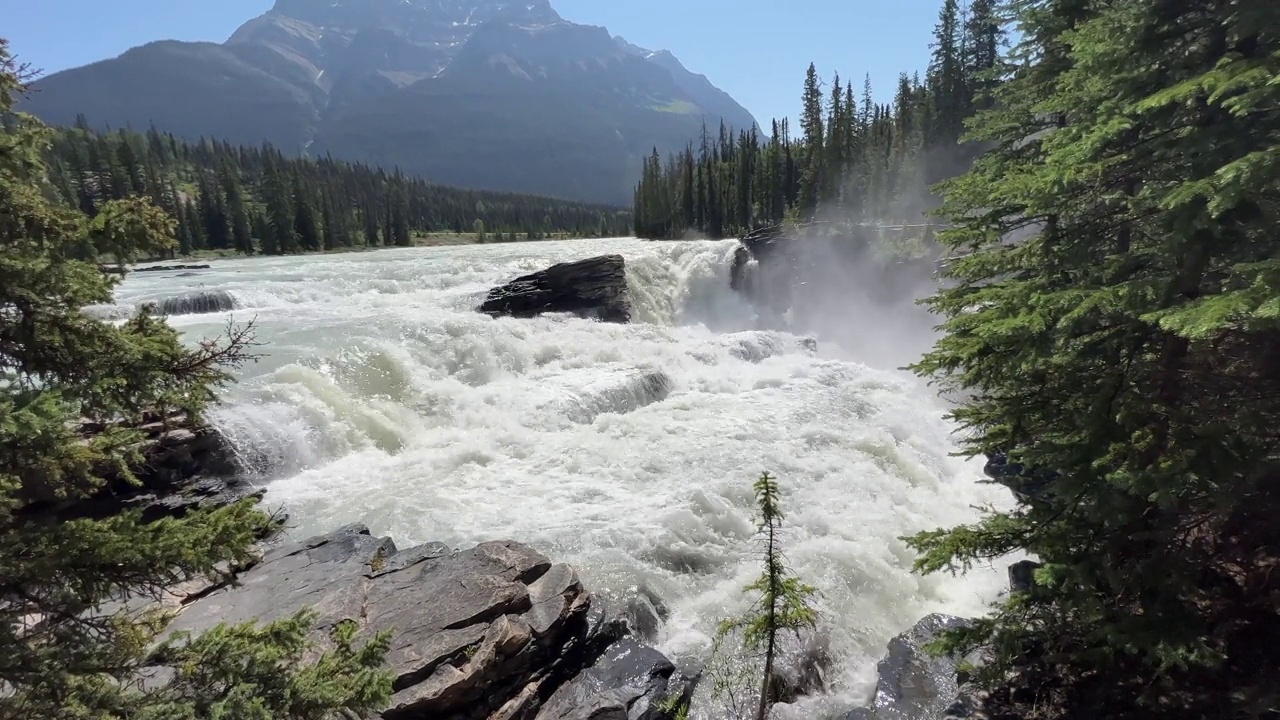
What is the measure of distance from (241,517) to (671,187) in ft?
279

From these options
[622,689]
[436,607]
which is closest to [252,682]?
[436,607]

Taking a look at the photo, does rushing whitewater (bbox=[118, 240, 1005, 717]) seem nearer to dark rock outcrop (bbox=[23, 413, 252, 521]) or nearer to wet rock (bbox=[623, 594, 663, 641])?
wet rock (bbox=[623, 594, 663, 641])

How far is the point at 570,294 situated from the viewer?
93.5 feet

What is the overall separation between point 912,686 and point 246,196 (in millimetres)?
89975

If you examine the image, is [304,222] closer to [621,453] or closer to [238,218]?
[238,218]

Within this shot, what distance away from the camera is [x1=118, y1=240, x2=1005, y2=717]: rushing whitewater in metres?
9.84

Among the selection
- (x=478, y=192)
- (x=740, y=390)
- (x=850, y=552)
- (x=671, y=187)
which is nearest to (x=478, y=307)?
(x=740, y=390)

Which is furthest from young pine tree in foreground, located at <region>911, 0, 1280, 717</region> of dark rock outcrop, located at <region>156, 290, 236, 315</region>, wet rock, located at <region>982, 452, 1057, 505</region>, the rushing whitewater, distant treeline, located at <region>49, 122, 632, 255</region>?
distant treeline, located at <region>49, 122, 632, 255</region>

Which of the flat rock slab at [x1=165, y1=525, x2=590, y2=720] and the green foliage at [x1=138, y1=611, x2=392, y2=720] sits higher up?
the green foliage at [x1=138, y1=611, x2=392, y2=720]

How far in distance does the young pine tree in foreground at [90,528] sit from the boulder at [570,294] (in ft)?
76.1

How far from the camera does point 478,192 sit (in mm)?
172125

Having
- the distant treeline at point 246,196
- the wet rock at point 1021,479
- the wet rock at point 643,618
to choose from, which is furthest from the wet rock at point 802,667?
the distant treeline at point 246,196

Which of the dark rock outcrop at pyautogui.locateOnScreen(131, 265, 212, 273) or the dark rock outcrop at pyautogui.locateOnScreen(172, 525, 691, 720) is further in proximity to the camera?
the dark rock outcrop at pyautogui.locateOnScreen(131, 265, 212, 273)

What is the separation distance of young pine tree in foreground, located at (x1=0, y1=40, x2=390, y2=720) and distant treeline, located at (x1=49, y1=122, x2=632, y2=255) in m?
46.3
